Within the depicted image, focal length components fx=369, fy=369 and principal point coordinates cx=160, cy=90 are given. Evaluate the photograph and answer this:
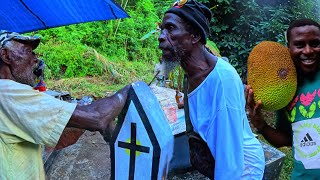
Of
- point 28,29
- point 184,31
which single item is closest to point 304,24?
point 184,31

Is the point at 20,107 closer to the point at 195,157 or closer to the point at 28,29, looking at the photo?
the point at 195,157

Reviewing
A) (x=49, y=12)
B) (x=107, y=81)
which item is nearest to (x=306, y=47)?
(x=49, y=12)

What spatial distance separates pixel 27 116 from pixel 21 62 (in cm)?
33

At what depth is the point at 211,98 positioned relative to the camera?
1688mm

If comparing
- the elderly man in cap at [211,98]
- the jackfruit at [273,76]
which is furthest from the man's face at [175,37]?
the jackfruit at [273,76]

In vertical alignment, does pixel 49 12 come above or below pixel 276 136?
above

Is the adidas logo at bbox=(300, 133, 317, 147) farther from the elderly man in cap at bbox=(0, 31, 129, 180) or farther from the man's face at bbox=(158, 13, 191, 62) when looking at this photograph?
the elderly man in cap at bbox=(0, 31, 129, 180)

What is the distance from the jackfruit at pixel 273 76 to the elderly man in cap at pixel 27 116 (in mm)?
656

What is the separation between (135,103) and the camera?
1737 mm

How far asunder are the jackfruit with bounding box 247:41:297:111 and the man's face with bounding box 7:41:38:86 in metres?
1.11

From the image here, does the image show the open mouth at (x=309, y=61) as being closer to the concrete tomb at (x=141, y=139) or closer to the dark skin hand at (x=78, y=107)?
the concrete tomb at (x=141, y=139)

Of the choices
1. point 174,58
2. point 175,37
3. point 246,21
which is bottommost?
point 174,58

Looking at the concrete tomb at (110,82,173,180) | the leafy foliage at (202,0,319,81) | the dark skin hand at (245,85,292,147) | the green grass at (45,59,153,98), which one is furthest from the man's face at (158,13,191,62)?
the green grass at (45,59,153,98)

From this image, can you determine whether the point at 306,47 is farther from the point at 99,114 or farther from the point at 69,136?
the point at 69,136
